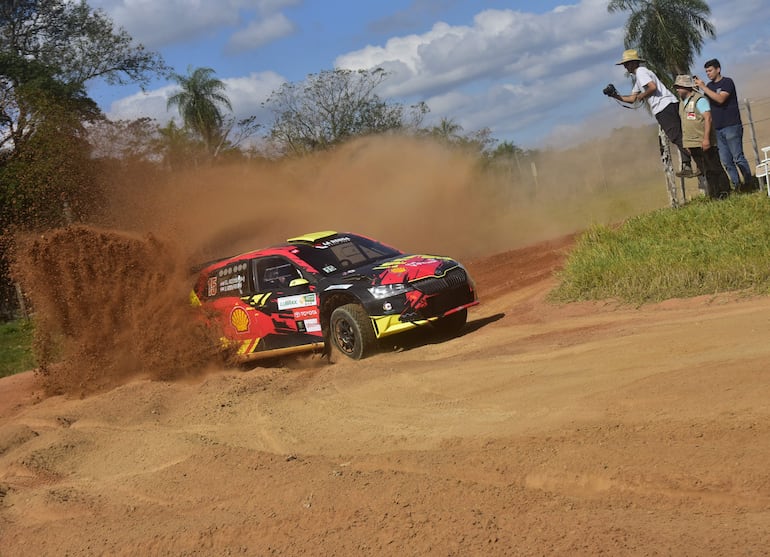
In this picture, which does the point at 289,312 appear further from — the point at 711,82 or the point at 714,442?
the point at 711,82

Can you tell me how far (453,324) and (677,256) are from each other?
3.08 m

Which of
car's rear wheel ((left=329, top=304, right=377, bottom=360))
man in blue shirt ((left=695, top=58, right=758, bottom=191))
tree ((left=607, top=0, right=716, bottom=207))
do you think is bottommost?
car's rear wheel ((left=329, top=304, right=377, bottom=360))

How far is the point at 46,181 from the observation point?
2505 centimetres

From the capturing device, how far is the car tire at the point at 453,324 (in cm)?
1096

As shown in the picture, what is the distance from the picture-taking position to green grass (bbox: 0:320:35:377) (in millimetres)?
17703

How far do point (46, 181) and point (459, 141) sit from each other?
25.8m

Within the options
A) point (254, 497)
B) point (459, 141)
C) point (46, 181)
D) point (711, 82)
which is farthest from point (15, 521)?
point (459, 141)

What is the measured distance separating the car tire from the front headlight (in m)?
0.97

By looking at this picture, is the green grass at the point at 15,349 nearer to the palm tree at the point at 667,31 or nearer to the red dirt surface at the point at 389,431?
the red dirt surface at the point at 389,431

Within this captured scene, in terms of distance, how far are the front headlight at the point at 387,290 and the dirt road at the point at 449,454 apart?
2.56 ft

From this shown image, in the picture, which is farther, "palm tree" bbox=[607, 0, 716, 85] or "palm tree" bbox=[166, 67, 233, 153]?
"palm tree" bbox=[166, 67, 233, 153]

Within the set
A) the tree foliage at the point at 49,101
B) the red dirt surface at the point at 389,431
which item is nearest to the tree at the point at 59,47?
the tree foliage at the point at 49,101

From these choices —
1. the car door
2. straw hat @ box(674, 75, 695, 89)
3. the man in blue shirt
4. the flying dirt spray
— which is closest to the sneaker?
the man in blue shirt

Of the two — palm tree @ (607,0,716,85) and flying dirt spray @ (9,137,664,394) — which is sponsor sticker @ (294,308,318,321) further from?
palm tree @ (607,0,716,85)
